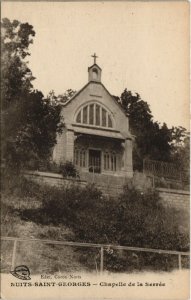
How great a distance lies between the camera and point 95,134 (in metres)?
9.18

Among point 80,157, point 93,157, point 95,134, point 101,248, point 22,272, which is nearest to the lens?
point 22,272

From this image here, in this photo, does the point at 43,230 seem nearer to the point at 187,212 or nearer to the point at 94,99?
the point at 187,212

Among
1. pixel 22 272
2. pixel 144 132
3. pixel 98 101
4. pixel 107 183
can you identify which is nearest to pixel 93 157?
pixel 107 183

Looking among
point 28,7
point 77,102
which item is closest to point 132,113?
point 77,102

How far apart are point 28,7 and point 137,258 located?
4591 mm

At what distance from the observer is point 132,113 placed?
8914 millimetres

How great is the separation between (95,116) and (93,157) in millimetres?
1092

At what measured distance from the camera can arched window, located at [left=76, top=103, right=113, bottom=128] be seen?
908 cm

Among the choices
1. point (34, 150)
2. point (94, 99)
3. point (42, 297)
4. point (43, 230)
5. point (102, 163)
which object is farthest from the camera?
point (94, 99)

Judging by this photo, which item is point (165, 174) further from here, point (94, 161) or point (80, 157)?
point (80, 157)

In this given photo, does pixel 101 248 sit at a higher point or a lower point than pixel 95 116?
lower

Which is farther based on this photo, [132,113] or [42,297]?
[132,113]

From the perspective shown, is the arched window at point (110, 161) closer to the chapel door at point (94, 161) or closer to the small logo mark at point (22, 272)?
the chapel door at point (94, 161)

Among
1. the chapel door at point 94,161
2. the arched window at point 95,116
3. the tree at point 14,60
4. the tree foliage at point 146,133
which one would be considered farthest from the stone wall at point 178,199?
the tree at point 14,60
